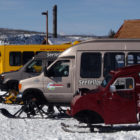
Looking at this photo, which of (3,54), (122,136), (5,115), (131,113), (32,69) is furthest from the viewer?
(3,54)

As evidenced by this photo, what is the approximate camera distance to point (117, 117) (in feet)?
30.7

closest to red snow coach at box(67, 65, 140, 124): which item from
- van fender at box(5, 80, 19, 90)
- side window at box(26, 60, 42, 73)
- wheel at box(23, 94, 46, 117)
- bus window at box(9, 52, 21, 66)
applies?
wheel at box(23, 94, 46, 117)

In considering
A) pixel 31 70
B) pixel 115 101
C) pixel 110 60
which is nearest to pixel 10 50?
pixel 31 70

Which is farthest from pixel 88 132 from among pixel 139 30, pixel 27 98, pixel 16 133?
pixel 139 30

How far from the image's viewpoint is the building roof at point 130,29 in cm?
4474

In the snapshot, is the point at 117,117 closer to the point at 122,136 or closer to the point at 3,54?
the point at 122,136

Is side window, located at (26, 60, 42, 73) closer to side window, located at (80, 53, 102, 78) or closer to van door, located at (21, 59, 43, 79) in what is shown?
van door, located at (21, 59, 43, 79)

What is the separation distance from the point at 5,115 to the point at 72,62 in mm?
2798

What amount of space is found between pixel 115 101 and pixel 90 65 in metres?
3.11

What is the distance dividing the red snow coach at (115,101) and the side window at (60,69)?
2.96 m

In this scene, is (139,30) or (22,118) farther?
(139,30)

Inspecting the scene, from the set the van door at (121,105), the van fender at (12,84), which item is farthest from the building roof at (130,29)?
the van door at (121,105)

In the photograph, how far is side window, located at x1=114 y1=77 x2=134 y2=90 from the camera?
30.9ft

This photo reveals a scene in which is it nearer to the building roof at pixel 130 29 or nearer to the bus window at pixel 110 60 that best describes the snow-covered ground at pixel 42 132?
the bus window at pixel 110 60
